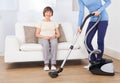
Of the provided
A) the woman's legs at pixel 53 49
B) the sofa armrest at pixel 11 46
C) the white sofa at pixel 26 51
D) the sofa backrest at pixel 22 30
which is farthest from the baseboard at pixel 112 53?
the sofa armrest at pixel 11 46

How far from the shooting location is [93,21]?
12.0 feet

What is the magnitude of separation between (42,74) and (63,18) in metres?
1.99

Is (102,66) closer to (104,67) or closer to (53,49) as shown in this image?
(104,67)

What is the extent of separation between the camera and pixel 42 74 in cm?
365

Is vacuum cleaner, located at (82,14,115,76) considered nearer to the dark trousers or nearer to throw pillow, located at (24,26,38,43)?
the dark trousers

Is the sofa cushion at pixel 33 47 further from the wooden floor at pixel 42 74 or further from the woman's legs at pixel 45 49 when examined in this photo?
the wooden floor at pixel 42 74

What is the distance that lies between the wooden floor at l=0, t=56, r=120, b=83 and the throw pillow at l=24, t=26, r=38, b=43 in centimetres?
44

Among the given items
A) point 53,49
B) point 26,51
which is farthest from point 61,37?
point 26,51

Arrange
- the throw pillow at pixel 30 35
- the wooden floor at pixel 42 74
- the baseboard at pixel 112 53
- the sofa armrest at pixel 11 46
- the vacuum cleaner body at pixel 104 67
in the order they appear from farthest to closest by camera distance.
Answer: the baseboard at pixel 112 53
the throw pillow at pixel 30 35
the sofa armrest at pixel 11 46
the vacuum cleaner body at pixel 104 67
the wooden floor at pixel 42 74

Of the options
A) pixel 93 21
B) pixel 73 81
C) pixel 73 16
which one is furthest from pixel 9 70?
pixel 73 16

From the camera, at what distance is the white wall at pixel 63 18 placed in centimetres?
484

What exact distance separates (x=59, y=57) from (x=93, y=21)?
88 cm

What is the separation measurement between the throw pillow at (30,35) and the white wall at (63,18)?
33.1 inches

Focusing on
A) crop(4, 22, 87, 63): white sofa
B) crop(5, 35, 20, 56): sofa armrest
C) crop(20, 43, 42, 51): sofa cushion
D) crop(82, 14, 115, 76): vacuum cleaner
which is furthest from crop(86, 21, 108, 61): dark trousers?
crop(5, 35, 20, 56): sofa armrest
